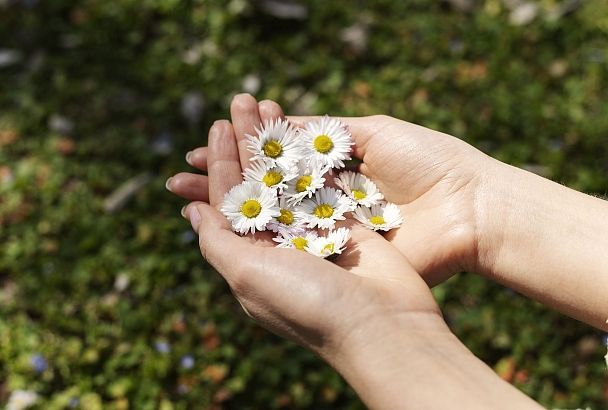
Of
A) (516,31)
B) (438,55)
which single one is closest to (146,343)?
→ (438,55)

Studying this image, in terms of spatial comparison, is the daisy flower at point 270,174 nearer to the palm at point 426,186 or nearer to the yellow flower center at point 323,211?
the yellow flower center at point 323,211

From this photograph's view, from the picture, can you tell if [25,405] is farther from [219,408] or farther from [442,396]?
[442,396]

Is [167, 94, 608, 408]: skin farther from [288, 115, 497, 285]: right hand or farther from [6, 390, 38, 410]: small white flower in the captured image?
[6, 390, 38, 410]: small white flower

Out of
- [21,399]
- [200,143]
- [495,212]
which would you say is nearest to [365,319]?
[495,212]

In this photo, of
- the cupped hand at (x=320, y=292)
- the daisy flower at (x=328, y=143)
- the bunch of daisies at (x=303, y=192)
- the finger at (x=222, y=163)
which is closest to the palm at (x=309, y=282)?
the cupped hand at (x=320, y=292)

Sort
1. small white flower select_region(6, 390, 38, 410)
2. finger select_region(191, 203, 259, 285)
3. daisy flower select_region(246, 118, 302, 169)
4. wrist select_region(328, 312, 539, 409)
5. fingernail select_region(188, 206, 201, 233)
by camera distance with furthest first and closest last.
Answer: small white flower select_region(6, 390, 38, 410) → daisy flower select_region(246, 118, 302, 169) → fingernail select_region(188, 206, 201, 233) → finger select_region(191, 203, 259, 285) → wrist select_region(328, 312, 539, 409)

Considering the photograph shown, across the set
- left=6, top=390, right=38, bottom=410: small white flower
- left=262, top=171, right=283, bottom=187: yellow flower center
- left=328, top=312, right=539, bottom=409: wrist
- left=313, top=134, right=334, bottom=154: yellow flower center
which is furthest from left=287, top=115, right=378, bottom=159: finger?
left=6, top=390, right=38, bottom=410: small white flower

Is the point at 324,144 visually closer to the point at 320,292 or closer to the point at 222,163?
the point at 222,163
